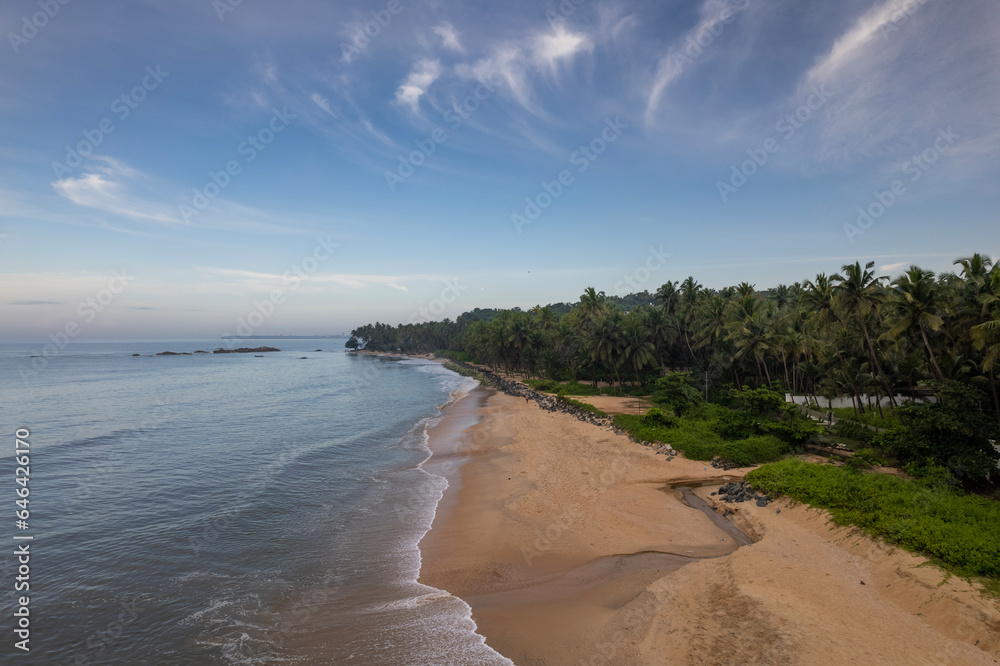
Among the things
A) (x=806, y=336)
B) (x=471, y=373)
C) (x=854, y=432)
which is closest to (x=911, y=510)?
(x=854, y=432)

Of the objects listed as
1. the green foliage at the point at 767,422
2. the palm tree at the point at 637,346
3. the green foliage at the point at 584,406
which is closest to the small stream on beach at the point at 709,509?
the green foliage at the point at 767,422

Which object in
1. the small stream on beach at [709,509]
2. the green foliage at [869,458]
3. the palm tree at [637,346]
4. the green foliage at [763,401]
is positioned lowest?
the small stream on beach at [709,509]

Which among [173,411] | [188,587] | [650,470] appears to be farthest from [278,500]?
[173,411]

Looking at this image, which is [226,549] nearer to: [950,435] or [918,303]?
[950,435]

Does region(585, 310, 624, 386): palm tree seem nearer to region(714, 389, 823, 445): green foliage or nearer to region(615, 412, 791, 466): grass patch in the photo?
region(615, 412, 791, 466): grass patch

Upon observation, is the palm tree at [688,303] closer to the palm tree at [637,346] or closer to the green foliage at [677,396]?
the palm tree at [637,346]

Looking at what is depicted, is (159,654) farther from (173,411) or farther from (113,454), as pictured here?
(173,411)
